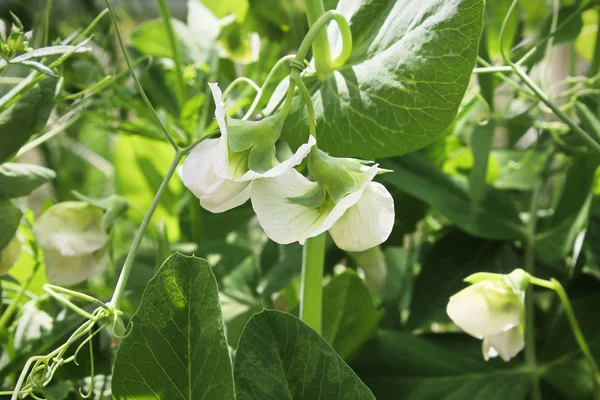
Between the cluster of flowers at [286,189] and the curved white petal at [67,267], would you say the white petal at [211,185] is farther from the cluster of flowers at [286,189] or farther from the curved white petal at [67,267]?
the curved white petal at [67,267]

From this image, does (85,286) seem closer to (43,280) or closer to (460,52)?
(43,280)

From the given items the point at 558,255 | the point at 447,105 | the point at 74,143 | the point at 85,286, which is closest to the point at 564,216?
the point at 558,255

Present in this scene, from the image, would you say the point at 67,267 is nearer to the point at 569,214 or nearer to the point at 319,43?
the point at 319,43

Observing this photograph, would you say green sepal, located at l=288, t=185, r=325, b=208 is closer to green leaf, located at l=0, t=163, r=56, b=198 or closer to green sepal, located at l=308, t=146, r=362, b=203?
green sepal, located at l=308, t=146, r=362, b=203

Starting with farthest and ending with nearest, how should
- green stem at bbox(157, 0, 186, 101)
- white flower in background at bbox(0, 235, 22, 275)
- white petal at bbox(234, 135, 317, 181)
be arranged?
green stem at bbox(157, 0, 186, 101), white flower in background at bbox(0, 235, 22, 275), white petal at bbox(234, 135, 317, 181)

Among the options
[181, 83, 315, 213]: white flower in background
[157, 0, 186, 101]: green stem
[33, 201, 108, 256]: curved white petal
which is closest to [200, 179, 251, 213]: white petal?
[181, 83, 315, 213]: white flower in background

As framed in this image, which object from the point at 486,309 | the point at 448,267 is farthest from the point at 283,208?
the point at 448,267
